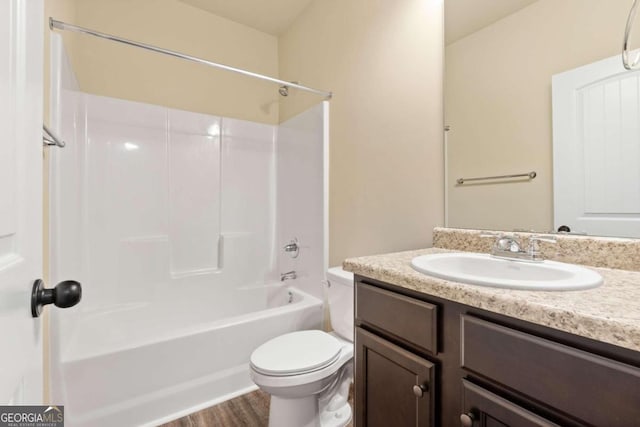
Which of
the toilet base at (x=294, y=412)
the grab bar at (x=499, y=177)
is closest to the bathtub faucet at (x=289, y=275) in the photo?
the toilet base at (x=294, y=412)

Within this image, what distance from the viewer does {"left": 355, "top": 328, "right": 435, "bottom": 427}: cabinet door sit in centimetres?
75

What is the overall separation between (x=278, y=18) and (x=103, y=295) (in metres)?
2.56

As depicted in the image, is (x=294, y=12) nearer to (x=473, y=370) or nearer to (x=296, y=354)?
(x=296, y=354)

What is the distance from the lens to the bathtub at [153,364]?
1312 mm

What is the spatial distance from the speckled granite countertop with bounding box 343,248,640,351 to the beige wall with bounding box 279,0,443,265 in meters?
0.71

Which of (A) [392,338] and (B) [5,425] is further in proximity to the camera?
(A) [392,338]

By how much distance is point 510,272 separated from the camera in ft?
3.14

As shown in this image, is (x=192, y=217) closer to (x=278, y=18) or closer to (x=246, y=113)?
(x=246, y=113)

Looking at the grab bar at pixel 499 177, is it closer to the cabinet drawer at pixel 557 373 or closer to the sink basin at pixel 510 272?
the sink basin at pixel 510 272

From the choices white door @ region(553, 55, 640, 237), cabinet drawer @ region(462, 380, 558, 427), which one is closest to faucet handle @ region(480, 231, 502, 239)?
white door @ region(553, 55, 640, 237)

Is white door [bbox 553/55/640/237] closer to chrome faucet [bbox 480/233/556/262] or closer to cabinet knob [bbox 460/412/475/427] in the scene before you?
chrome faucet [bbox 480/233/556/262]

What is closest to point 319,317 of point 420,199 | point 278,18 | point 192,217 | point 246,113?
point 420,199

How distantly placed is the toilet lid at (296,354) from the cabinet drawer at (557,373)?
29.8 inches

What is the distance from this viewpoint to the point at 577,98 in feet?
3.26
